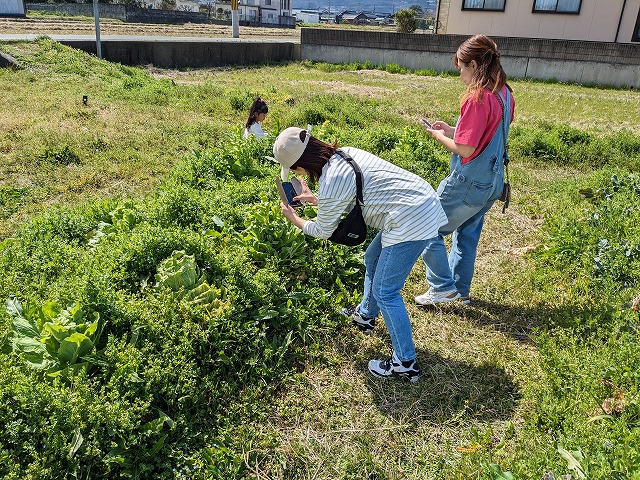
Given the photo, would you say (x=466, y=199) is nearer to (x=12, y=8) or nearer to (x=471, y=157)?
(x=471, y=157)

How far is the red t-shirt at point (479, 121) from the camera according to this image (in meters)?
3.40

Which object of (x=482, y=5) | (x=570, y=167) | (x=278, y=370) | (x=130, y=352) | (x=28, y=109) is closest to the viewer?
(x=130, y=352)

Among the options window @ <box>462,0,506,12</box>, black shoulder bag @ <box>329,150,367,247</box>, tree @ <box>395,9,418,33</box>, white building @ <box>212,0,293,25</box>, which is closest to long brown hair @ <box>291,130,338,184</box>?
black shoulder bag @ <box>329,150,367,247</box>

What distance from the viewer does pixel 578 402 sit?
3.02 meters

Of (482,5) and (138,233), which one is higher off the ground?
(482,5)

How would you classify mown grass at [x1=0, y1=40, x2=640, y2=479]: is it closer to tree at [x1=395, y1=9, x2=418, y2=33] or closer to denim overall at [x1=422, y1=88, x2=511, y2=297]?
denim overall at [x1=422, y1=88, x2=511, y2=297]

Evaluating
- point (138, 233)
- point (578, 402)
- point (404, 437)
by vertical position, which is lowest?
point (404, 437)

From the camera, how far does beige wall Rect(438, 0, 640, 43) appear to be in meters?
20.6

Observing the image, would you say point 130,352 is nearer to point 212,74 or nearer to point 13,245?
point 13,245

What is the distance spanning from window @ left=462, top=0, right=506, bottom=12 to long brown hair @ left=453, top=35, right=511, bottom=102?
71.2ft

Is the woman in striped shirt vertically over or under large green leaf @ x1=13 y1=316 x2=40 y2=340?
over

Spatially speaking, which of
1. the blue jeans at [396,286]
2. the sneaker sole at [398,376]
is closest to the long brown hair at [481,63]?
the blue jeans at [396,286]

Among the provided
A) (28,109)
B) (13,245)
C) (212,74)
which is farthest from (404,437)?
(212,74)

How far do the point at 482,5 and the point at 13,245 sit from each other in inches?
909
